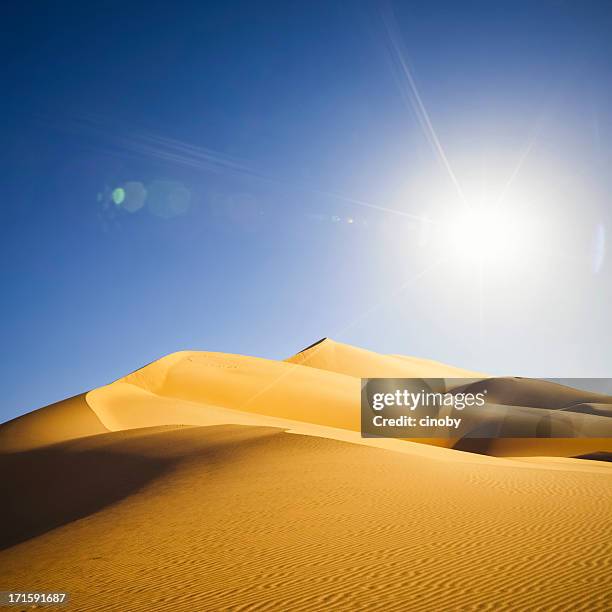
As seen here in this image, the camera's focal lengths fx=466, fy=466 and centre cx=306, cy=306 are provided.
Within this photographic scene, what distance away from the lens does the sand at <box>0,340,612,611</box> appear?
663 cm

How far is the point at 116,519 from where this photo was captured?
1164 cm

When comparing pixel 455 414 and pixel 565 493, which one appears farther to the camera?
pixel 455 414

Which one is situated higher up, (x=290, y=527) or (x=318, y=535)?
(x=318, y=535)

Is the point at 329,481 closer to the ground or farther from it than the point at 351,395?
farther from it

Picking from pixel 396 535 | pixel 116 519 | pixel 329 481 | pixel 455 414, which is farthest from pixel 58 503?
pixel 455 414

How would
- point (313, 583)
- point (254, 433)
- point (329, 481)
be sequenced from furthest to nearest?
1. point (254, 433)
2. point (329, 481)
3. point (313, 583)

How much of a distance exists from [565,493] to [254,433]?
11.4 metres

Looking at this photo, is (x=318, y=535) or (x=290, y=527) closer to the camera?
(x=318, y=535)

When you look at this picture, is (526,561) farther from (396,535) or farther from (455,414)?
(455,414)

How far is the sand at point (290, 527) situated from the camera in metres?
6.63

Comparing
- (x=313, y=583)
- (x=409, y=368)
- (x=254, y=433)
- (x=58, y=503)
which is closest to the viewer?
(x=313, y=583)

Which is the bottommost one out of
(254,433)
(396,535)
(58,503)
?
(58,503)

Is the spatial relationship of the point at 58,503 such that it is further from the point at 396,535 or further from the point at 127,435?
the point at 396,535

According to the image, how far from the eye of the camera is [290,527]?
962 centimetres
